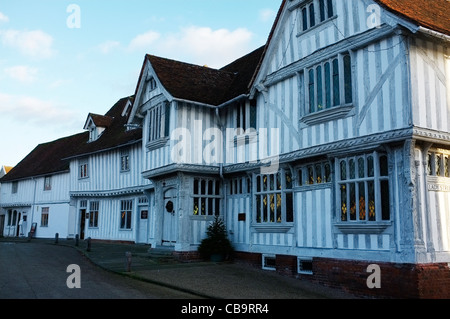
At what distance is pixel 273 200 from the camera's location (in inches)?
Result: 575

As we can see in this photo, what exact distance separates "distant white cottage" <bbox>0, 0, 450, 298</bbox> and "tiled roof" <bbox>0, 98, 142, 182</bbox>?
701 cm

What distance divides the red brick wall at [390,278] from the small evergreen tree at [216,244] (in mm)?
4456

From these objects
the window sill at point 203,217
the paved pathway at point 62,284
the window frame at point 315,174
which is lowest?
the paved pathway at point 62,284

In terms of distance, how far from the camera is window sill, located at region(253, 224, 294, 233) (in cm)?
Answer: 1372

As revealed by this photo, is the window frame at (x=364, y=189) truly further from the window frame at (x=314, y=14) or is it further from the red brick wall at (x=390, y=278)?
the window frame at (x=314, y=14)

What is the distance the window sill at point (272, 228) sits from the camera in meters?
13.7

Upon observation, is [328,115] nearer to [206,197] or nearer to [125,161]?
[206,197]

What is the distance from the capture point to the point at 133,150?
25391 millimetres

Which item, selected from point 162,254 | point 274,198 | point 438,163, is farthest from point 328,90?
point 162,254

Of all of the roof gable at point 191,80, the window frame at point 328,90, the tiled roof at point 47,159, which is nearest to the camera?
the window frame at point 328,90

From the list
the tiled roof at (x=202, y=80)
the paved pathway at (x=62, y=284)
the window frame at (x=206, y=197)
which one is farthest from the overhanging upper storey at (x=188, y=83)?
the paved pathway at (x=62, y=284)
